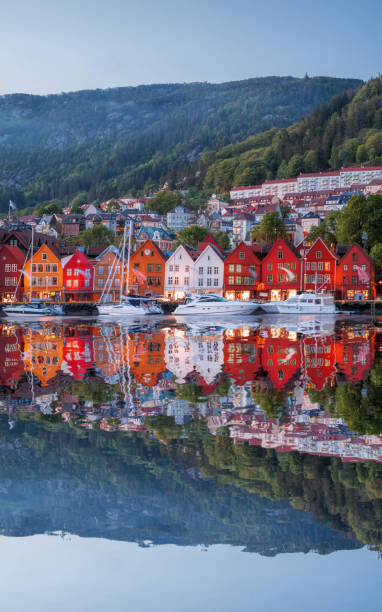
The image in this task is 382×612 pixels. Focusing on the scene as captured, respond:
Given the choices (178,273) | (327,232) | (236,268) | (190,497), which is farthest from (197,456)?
(327,232)

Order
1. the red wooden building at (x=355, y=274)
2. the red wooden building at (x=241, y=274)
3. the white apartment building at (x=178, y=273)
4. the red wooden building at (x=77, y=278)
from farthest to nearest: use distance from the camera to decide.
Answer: the white apartment building at (x=178, y=273) → the red wooden building at (x=77, y=278) → the red wooden building at (x=241, y=274) → the red wooden building at (x=355, y=274)

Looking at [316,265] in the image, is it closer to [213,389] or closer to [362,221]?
[362,221]

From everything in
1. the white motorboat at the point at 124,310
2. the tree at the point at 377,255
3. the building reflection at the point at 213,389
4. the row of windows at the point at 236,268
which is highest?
the tree at the point at 377,255

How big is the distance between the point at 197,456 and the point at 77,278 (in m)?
86.8

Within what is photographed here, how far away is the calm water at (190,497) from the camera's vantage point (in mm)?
5820

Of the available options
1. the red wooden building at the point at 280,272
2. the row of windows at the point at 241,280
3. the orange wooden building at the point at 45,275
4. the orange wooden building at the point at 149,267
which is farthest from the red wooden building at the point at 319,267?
the orange wooden building at the point at 45,275

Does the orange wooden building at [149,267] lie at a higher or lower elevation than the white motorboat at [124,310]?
higher

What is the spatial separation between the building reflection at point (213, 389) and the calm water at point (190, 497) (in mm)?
81

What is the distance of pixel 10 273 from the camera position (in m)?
94.6

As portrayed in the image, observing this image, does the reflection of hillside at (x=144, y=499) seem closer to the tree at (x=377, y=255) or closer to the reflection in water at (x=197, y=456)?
the reflection in water at (x=197, y=456)

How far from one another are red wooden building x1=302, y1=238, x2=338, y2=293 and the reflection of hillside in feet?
273

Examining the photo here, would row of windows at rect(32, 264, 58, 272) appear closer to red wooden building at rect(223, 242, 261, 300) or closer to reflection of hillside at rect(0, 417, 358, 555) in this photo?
red wooden building at rect(223, 242, 261, 300)

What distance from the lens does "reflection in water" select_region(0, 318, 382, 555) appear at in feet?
23.2

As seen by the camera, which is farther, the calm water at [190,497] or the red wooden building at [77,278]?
the red wooden building at [77,278]
